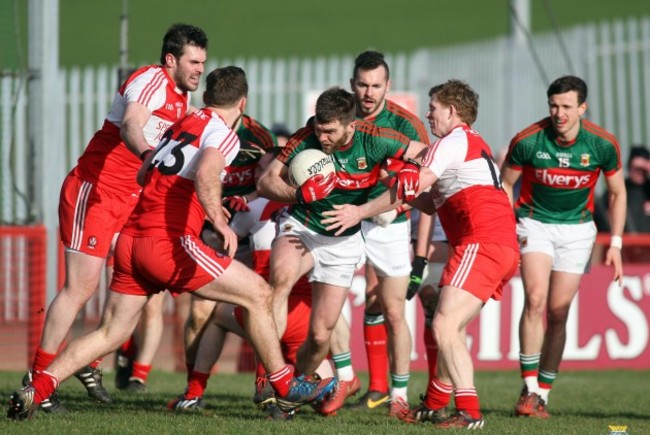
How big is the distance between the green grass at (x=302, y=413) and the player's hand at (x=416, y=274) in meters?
0.99

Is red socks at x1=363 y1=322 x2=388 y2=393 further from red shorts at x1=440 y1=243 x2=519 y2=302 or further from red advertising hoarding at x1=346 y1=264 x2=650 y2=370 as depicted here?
red advertising hoarding at x1=346 y1=264 x2=650 y2=370

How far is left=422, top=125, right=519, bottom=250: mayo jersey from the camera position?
7.93 meters

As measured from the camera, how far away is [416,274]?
9164 millimetres

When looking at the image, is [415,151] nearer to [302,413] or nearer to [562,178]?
[562,178]

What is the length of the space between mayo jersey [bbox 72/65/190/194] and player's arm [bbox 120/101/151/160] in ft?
0.93

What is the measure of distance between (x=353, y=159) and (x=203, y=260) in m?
1.48

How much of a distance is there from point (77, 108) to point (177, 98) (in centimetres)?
852


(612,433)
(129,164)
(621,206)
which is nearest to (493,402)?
(621,206)

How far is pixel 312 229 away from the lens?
333 inches

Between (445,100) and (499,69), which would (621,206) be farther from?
(499,69)

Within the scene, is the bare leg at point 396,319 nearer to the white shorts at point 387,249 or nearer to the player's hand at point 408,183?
the white shorts at point 387,249

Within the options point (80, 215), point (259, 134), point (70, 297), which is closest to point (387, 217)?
point (259, 134)

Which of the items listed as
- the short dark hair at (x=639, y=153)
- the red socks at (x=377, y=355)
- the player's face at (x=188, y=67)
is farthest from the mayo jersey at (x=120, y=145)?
the short dark hair at (x=639, y=153)

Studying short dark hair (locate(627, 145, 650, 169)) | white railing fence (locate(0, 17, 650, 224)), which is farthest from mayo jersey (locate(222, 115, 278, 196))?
short dark hair (locate(627, 145, 650, 169))
